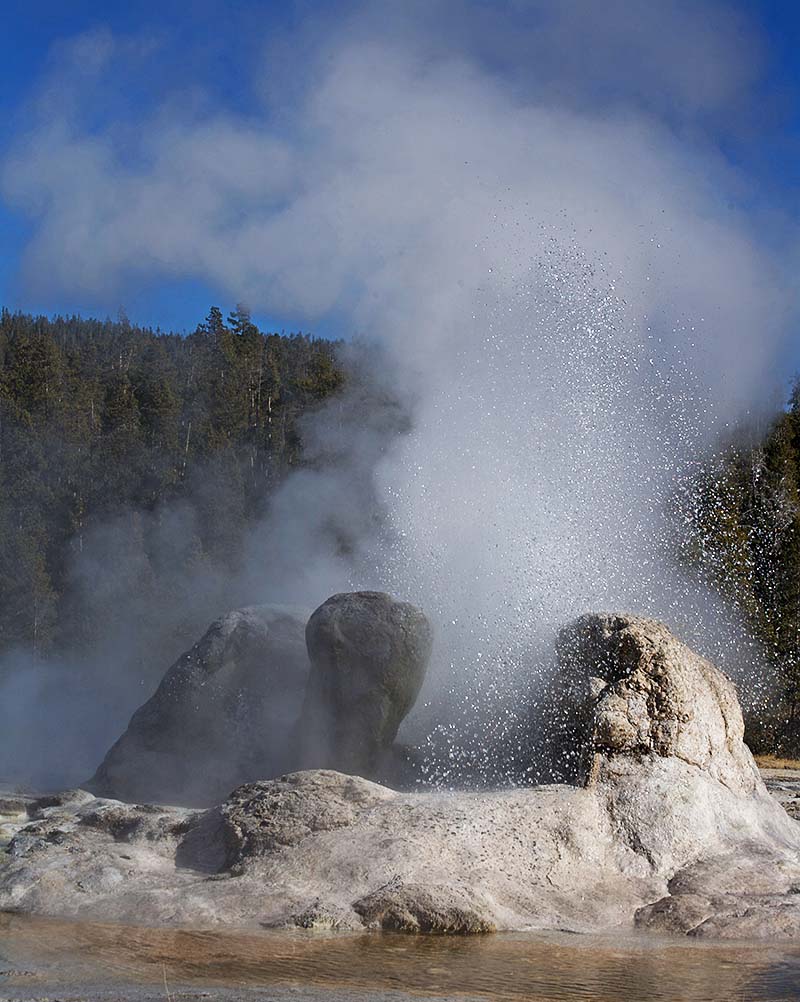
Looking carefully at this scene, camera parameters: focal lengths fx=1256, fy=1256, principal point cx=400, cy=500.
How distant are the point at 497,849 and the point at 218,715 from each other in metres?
4.88

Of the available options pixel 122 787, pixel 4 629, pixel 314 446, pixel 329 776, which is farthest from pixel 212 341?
pixel 329 776

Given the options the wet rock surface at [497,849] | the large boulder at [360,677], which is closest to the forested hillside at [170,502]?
the large boulder at [360,677]

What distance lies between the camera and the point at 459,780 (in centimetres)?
932

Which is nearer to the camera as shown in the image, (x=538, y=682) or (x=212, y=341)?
(x=538, y=682)

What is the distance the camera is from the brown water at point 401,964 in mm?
4848

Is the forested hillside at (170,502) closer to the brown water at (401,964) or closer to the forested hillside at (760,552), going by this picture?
the forested hillside at (760,552)

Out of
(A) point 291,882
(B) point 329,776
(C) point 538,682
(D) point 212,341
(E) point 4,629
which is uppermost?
(D) point 212,341

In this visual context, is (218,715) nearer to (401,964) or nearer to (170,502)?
(401,964)

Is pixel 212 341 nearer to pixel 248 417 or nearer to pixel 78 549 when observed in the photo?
pixel 248 417

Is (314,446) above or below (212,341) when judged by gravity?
below

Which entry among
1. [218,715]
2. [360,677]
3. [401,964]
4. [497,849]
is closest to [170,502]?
[218,715]

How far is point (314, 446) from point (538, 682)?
13.6 metres

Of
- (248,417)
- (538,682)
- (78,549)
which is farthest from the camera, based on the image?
(248,417)

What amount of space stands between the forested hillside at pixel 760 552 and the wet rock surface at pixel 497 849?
10.0 m
